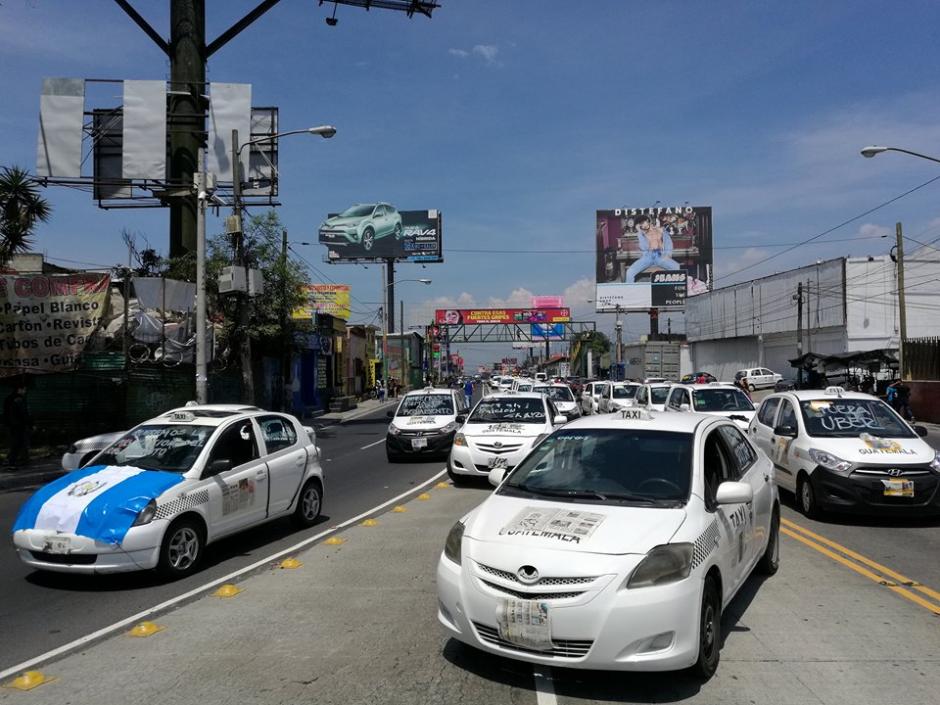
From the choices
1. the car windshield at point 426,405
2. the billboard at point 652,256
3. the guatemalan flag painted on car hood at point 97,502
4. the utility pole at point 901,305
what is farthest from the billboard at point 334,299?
the guatemalan flag painted on car hood at point 97,502

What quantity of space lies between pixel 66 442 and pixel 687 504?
19291mm

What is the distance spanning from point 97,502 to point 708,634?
17.5 feet

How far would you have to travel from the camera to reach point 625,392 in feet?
Answer: 95.3

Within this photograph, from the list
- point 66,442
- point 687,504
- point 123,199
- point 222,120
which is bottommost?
point 66,442

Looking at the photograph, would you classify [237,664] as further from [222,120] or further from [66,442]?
[222,120]

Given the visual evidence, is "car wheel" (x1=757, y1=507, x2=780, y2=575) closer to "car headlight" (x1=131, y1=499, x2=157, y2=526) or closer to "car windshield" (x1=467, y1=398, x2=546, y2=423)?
"car headlight" (x1=131, y1=499, x2=157, y2=526)

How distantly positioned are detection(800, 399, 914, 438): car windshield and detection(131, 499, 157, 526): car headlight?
815 centimetres

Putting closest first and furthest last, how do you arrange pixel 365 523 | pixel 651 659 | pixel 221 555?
1. pixel 651 659
2. pixel 221 555
3. pixel 365 523

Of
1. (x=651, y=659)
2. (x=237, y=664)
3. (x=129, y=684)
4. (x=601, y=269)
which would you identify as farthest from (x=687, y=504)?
(x=601, y=269)

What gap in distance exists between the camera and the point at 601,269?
247 feet

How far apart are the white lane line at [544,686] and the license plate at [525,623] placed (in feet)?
1.17

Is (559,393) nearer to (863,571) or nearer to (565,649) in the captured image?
(863,571)

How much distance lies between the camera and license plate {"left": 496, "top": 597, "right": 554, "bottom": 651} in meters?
4.21

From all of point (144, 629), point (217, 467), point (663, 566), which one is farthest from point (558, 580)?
point (217, 467)
